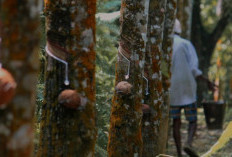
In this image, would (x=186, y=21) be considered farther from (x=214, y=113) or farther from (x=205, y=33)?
(x=205, y=33)

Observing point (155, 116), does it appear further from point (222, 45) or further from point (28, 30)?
point (222, 45)

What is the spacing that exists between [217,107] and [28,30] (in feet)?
37.3

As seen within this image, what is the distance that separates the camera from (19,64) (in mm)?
2561

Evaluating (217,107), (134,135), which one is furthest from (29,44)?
(217,107)

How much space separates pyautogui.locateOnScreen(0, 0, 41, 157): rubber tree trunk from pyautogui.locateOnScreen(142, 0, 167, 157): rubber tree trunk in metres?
3.89

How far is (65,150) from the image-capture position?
3.77m

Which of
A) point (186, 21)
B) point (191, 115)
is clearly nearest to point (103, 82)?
point (191, 115)

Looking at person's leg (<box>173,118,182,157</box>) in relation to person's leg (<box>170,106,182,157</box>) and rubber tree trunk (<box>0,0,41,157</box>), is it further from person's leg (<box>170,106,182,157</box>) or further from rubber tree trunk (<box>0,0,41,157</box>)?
rubber tree trunk (<box>0,0,41,157</box>)

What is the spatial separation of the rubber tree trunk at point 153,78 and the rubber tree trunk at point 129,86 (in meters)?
1.05

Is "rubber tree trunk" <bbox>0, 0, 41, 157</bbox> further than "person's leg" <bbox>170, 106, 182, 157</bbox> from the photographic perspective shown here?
No

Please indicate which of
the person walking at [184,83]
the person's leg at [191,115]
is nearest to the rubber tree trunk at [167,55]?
the person walking at [184,83]

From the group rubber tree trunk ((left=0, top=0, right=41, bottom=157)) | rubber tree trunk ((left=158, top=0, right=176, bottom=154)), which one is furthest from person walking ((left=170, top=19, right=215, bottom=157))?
rubber tree trunk ((left=0, top=0, right=41, bottom=157))

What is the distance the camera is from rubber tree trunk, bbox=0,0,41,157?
100 inches

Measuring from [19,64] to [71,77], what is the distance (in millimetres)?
1229
